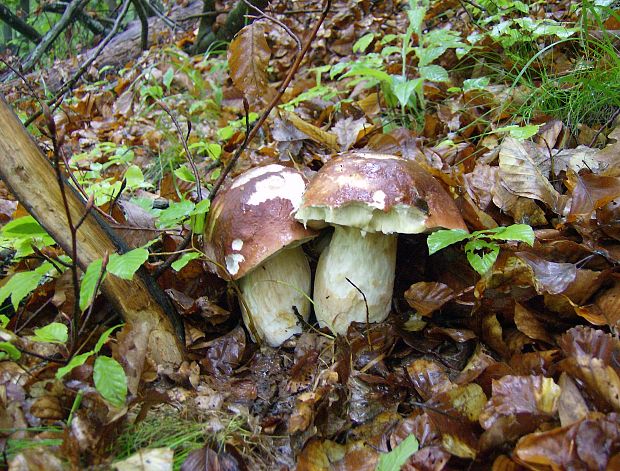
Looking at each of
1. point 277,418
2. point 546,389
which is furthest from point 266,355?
point 546,389

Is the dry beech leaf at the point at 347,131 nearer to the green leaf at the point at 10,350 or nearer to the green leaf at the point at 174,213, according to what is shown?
the green leaf at the point at 174,213

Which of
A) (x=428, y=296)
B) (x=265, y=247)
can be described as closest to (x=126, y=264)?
(x=265, y=247)

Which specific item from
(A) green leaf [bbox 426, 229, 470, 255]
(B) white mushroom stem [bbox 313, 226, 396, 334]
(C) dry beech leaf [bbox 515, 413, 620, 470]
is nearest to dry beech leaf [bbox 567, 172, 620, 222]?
(A) green leaf [bbox 426, 229, 470, 255]

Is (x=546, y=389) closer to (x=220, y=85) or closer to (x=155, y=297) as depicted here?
(x=155, y=297)

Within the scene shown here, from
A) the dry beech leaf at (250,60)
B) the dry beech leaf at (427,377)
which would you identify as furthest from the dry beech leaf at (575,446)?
the dry beech leaf at (250,60)

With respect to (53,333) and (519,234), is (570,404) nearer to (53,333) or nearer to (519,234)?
(519,234)

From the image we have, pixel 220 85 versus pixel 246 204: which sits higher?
pixel 246 204
